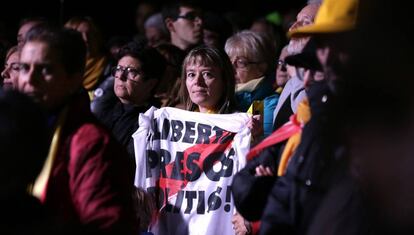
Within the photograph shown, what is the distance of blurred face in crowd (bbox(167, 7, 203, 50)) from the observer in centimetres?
1036

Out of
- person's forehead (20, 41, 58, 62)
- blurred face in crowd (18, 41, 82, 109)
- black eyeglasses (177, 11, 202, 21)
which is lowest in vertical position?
black eyeglasses (177, 11, 202, 21)

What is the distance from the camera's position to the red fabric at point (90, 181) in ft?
15.9

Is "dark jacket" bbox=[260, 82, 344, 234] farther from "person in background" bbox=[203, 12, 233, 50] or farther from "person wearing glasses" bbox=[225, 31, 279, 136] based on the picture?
"person in background" bbox=[203, 12, 233, 50]

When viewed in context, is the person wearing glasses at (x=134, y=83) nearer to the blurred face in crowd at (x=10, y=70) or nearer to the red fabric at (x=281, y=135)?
the blurred face in crowd at (x=10, y=70)

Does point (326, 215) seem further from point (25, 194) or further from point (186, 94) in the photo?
point (186, 94)

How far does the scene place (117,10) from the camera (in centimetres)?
1450

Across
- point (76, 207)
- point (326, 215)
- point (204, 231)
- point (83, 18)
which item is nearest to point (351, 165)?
point (326, 215)

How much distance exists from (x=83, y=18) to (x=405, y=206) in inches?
255

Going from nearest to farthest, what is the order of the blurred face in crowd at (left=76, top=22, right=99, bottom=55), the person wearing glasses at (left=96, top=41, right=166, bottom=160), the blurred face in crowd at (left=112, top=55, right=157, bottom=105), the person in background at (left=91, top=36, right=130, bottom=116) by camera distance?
1. the person wearing glasses at (left=96, top=41, right=166, bottom=160)
2. the blurred face in crowd at (left=112, top=55, right=157, bottom=105)
3. the person in background at (left=91, top=36, right=130, bottom=116)
4. the blurred face in crowd at (left=76, top=22, right=99, bottom=55)

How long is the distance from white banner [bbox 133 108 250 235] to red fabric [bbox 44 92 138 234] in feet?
6.74

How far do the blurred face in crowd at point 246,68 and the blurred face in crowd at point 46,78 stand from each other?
331 cm

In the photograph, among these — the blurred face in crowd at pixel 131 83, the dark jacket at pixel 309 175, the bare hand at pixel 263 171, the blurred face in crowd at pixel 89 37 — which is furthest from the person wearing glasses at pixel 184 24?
the dark jacket at pixel 309 175

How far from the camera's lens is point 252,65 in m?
8.34

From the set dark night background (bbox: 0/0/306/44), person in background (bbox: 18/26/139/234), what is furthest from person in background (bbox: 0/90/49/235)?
dark night background (bbox: 0/0/306/44)
